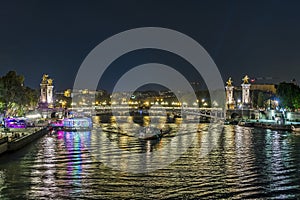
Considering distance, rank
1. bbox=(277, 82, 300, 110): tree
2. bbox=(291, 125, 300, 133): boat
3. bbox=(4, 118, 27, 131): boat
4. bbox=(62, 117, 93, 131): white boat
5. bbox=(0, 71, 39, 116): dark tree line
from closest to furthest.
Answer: bbox=(4, 118, 27, 131): boat, bbox=(0, 71, 39, 116): dark tree line, bbox=(291, 125, 300, 133): boat, bbox=(62, 117, 93, 131): white boat, bbox=(277, 82, 300, 110): tree

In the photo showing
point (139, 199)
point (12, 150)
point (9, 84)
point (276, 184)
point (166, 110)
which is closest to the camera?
point (139, 199)

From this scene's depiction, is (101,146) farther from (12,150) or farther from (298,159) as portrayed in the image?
(298,159)

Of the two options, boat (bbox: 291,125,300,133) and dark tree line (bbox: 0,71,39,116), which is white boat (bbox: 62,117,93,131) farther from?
boat (bbox: 291,125,300,133)

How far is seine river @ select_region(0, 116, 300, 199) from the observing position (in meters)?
18.0

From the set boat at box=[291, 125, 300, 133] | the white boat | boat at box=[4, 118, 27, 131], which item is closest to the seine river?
boat at box=[4, 118, 27, 131]

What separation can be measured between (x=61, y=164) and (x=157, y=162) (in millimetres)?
5490

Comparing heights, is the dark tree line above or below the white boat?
above

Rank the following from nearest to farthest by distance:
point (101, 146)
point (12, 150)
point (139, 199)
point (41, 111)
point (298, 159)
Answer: point (139, 199), point (298, 159), point (12, 150), point (101, 146), point (41, 111)

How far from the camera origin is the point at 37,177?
69.0 feet

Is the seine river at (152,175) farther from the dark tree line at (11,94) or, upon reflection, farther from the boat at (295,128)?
the dark tree line at (11,94)

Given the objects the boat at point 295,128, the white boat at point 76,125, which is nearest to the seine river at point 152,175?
the boat at point 295,128

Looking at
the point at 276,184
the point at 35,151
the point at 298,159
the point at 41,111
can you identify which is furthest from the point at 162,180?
the point at 41,111

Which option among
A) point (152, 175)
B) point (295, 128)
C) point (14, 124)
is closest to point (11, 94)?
A: point (14, 124)

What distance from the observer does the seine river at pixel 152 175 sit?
18016mm
